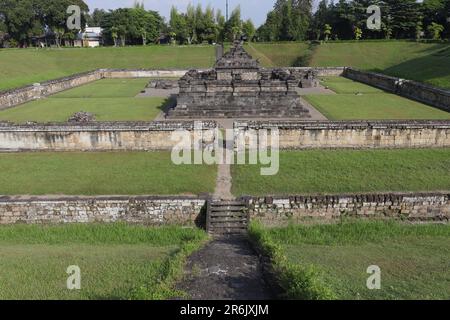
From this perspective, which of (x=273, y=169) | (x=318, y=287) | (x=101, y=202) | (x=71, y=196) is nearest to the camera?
(x=318, y=287)

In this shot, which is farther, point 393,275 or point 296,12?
point 296,12

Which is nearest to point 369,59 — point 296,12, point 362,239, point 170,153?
point 296,12

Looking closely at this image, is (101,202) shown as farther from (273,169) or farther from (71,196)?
(273,169)

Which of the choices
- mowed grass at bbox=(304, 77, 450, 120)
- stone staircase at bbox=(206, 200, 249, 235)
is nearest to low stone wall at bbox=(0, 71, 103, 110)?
mowed grass at bbox=(304, 77, 450, 120)

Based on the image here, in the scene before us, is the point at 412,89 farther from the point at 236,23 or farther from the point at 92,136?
the point at 236,23

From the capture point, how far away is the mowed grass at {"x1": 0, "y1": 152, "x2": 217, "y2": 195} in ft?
42.2

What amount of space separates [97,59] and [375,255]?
4797cm

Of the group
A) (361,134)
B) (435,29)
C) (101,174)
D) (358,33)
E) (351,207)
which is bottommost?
(351,207)

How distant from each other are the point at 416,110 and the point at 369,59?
2592 centimetres

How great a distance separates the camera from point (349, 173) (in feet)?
45.6

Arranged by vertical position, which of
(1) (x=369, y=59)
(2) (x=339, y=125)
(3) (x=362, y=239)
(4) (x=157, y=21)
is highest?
(4) (x=157, y=21)

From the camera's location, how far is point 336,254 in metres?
9.27

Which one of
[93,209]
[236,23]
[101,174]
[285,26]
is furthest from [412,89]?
[236,23]

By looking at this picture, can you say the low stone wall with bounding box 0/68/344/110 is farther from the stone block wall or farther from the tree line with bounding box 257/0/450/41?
the tree line with bounding box 257/0/450/41
